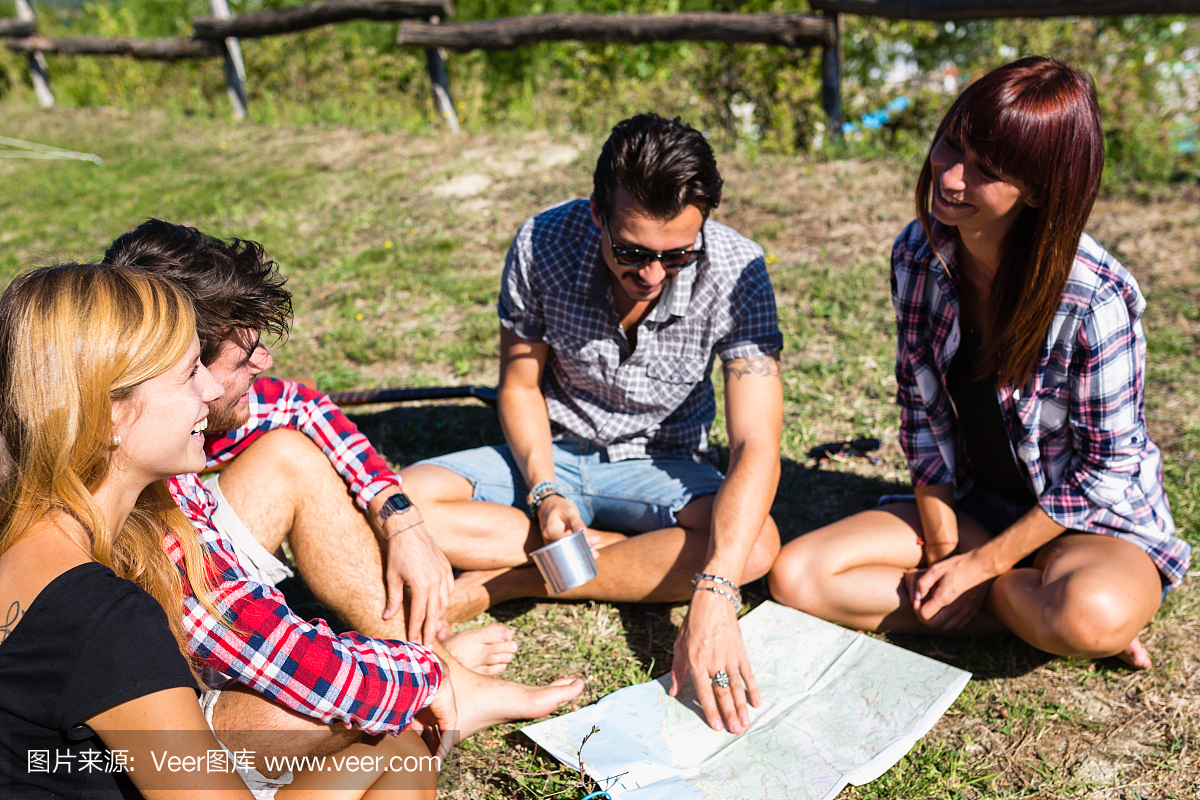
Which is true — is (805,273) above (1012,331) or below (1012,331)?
below

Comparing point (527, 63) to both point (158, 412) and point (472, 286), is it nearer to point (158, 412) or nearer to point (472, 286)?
point (472, 286)

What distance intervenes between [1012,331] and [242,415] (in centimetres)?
194

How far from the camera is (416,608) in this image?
7.14ft

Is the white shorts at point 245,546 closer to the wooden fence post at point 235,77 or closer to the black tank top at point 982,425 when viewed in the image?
the black tank top at point 982,425

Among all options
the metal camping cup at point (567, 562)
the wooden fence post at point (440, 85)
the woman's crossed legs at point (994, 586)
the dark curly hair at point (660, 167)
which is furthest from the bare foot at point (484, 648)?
the wooden fence post at point (440, 85)

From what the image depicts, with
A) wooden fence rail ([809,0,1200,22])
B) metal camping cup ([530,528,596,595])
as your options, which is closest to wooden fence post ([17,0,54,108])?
wooden fence rail ([809,0,1200,22])

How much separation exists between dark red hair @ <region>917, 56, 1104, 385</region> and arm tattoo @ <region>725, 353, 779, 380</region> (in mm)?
643

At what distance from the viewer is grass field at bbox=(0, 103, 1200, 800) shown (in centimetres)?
214

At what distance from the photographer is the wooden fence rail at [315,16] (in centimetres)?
770

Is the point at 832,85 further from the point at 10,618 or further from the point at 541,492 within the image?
the point at 10,618

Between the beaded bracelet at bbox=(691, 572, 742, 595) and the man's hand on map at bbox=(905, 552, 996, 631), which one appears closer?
the beaded bracelet at bbox=(691, 572, 742, 595)

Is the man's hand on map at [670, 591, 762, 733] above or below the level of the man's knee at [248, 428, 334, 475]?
below

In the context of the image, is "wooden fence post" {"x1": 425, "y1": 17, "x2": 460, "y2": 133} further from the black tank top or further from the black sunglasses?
the black tank top

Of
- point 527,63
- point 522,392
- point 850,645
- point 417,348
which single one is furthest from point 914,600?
point 527,63
